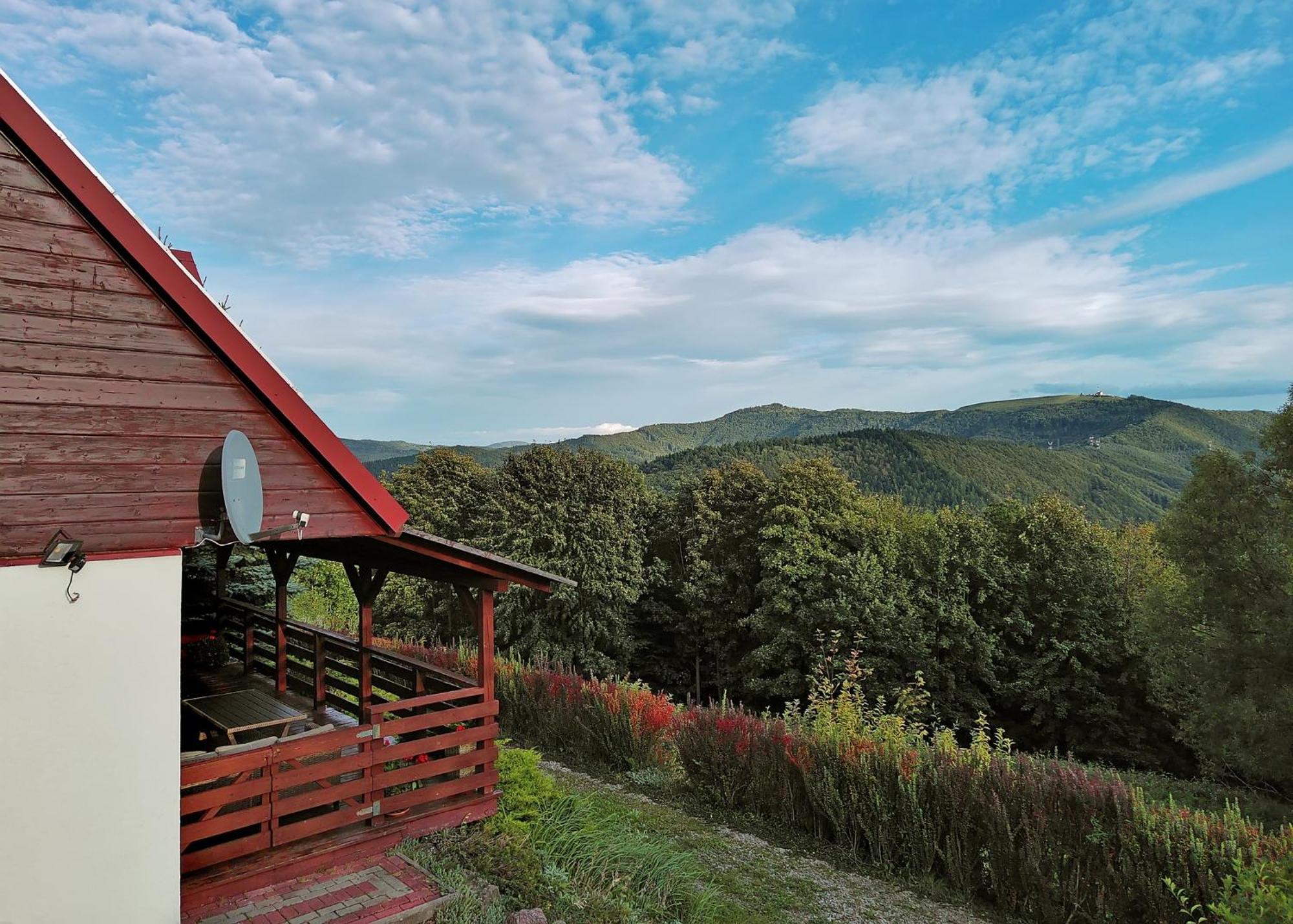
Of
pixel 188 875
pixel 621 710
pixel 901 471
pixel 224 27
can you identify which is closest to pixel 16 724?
pixel 188 875

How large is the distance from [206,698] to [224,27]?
24.0ft

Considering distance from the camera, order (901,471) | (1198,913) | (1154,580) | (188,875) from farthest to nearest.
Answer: (901,471) < (1154,580) < (1198,913) < (188,875)

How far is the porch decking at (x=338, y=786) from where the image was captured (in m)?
5.22

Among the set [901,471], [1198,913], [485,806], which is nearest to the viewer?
[1198,913]

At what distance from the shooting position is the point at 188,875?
16.7 ft

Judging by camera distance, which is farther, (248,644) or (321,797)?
(248,644)

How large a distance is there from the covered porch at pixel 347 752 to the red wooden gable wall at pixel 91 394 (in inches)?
69.6

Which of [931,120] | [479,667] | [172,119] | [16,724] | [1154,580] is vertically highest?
[931,120]

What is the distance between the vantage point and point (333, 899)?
17.1ft

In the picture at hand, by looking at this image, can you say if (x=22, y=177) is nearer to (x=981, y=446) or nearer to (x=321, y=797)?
(x=321, y=797)

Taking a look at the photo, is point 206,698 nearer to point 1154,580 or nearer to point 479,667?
point 479,667

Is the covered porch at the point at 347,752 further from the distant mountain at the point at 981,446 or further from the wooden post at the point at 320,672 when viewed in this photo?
Answer: the distant mountain at the point at 981,446

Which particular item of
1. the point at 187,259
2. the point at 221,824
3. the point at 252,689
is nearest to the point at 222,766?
the point at 221,824

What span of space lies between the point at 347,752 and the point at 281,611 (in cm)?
231
